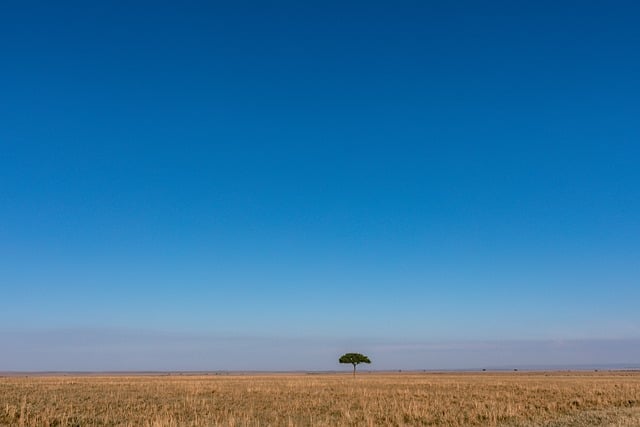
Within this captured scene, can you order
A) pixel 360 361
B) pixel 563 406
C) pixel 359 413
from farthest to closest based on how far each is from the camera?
1. pixel 360 361
2. pixel 563 406
3. pixel 359 413

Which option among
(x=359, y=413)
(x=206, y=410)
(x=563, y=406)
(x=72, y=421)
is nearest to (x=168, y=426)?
(x=72, y=421)

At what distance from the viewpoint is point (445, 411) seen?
30875 mm

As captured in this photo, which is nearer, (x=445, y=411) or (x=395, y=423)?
(x=395, y=423)

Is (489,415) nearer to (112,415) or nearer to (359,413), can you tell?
(359,413)

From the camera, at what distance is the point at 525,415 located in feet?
94.4

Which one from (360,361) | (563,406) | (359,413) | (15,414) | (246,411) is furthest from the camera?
(360,361)

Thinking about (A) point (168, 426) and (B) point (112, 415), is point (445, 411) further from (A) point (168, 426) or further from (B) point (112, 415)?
(B) point (112, 415)

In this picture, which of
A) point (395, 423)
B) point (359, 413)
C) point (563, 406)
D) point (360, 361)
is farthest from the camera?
point (360, 361)

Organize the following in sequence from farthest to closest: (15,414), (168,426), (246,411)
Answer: (246,411) < (15,414) < (168,426)

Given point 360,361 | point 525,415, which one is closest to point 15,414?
point 525,415

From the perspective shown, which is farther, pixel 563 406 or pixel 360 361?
pixel 360 361

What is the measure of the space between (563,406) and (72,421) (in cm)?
2871

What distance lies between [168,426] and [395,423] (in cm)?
1047

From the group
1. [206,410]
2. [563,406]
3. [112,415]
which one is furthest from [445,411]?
[112,415]
